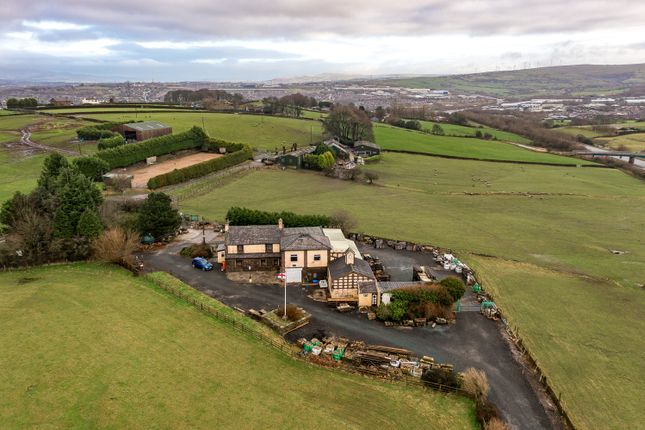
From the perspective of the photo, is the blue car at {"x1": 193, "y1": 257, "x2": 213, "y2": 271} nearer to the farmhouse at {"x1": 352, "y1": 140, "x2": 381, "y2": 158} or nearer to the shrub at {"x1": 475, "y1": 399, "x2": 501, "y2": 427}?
the shrub at {"x1": 475, "y1": 399, "x2": 501, "y2": 427}

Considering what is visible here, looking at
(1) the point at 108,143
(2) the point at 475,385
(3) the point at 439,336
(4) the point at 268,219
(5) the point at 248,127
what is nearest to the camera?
(2) the point at 475,385

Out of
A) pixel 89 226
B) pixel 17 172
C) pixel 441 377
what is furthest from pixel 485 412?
pixel 17 172

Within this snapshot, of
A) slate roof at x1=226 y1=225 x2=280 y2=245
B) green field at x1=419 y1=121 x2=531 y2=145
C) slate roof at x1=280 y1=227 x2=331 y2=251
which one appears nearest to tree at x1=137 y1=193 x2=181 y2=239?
slate roof at x1=226 y1=225 x2=280 y2=245

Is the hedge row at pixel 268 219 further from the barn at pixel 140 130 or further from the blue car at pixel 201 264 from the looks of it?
the barn at pixel 140 130

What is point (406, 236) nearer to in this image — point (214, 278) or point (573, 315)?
point (573, 315)

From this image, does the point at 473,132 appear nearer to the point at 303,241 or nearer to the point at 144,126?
the point at 144,126
